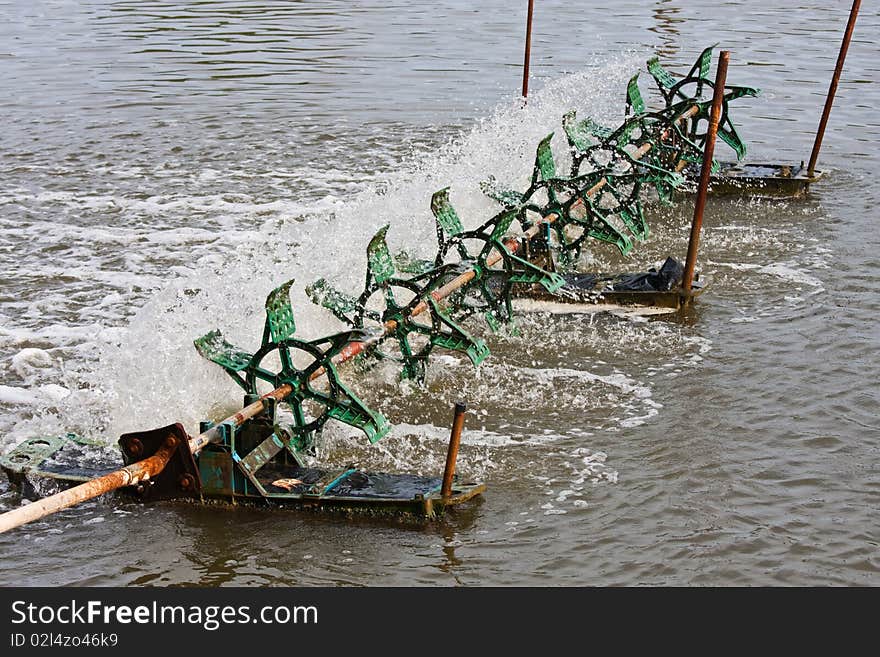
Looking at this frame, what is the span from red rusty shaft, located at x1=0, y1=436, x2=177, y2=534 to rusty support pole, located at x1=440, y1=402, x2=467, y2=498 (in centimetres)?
180

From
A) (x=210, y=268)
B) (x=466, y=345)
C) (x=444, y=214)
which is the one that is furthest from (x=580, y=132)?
(x=466, y=345)

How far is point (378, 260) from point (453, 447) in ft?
8.02

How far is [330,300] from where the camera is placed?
8664 mm

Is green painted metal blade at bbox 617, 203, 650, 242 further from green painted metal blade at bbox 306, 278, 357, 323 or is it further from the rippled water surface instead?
green painted metal blade at bbox 306, 278, 357, 323

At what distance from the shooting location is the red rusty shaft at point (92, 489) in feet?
19.9

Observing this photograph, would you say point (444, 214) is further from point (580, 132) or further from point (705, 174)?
point (580, 132)

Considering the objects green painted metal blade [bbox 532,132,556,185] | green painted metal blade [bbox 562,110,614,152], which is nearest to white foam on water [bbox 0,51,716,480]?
green painted metal blade [bbox 532,132,556,185]

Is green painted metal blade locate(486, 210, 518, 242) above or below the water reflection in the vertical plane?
below

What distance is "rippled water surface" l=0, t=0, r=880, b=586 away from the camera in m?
7.33

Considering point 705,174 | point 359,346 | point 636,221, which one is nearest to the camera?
point 359,346

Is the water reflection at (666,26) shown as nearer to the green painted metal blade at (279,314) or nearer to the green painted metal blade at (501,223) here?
the green painted metal blade at (501,223)

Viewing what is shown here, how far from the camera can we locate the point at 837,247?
1375cm
